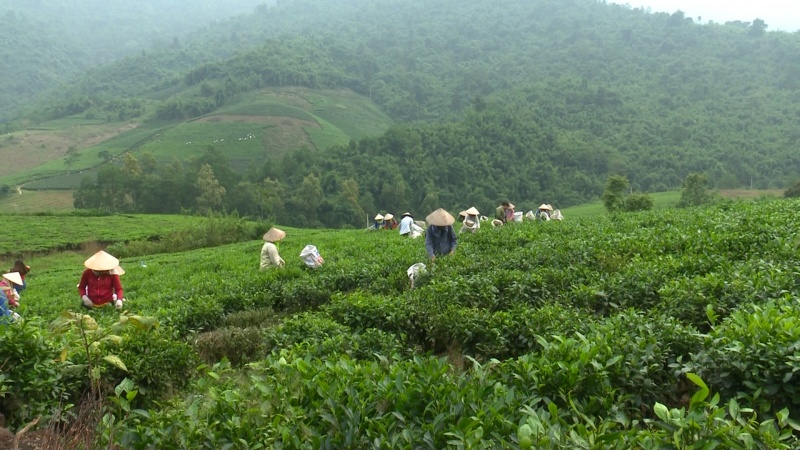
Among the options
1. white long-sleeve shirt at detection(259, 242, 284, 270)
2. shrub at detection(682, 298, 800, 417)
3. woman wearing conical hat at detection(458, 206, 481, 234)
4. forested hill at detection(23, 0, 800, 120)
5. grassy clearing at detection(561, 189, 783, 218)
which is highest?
forested hill at detection(23, 0, 800, 120)

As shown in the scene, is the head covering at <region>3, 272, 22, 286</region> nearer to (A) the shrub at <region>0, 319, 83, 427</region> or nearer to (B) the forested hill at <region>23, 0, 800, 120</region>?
(A) the shrub at <region>0, 319, 83, 427</region>

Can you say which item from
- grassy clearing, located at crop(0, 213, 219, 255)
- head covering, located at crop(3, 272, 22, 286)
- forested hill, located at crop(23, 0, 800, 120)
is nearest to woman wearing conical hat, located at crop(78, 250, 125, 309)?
head covering, located at crop(3, 272, 22, 286)

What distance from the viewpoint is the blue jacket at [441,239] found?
11594mm

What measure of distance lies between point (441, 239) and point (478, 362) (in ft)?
22.5

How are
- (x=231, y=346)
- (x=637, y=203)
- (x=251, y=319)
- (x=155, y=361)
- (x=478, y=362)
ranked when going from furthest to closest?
(x=637, y=203)
(x=251, y=319)
(x=231, y=346)
(x=155, y=361)
(x=478, y=362)

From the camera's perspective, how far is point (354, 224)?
6088 centimetres

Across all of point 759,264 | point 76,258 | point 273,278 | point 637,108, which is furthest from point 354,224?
point 637,108

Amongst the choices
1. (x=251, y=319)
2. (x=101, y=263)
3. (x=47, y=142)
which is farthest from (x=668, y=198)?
(x=47, y=142)

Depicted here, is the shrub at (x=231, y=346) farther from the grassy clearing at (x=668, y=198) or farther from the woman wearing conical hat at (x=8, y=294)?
the grassy clearing at (x=668, y=198)

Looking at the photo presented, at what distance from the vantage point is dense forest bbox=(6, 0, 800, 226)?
69.1 meters

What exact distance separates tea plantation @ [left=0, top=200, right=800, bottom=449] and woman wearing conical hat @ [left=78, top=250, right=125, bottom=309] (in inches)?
14.0

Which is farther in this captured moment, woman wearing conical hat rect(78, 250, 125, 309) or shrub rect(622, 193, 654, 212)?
shrub rect(622, 193, 654, 212)

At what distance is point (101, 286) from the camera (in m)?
9.95

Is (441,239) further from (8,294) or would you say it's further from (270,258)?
(8,294)
